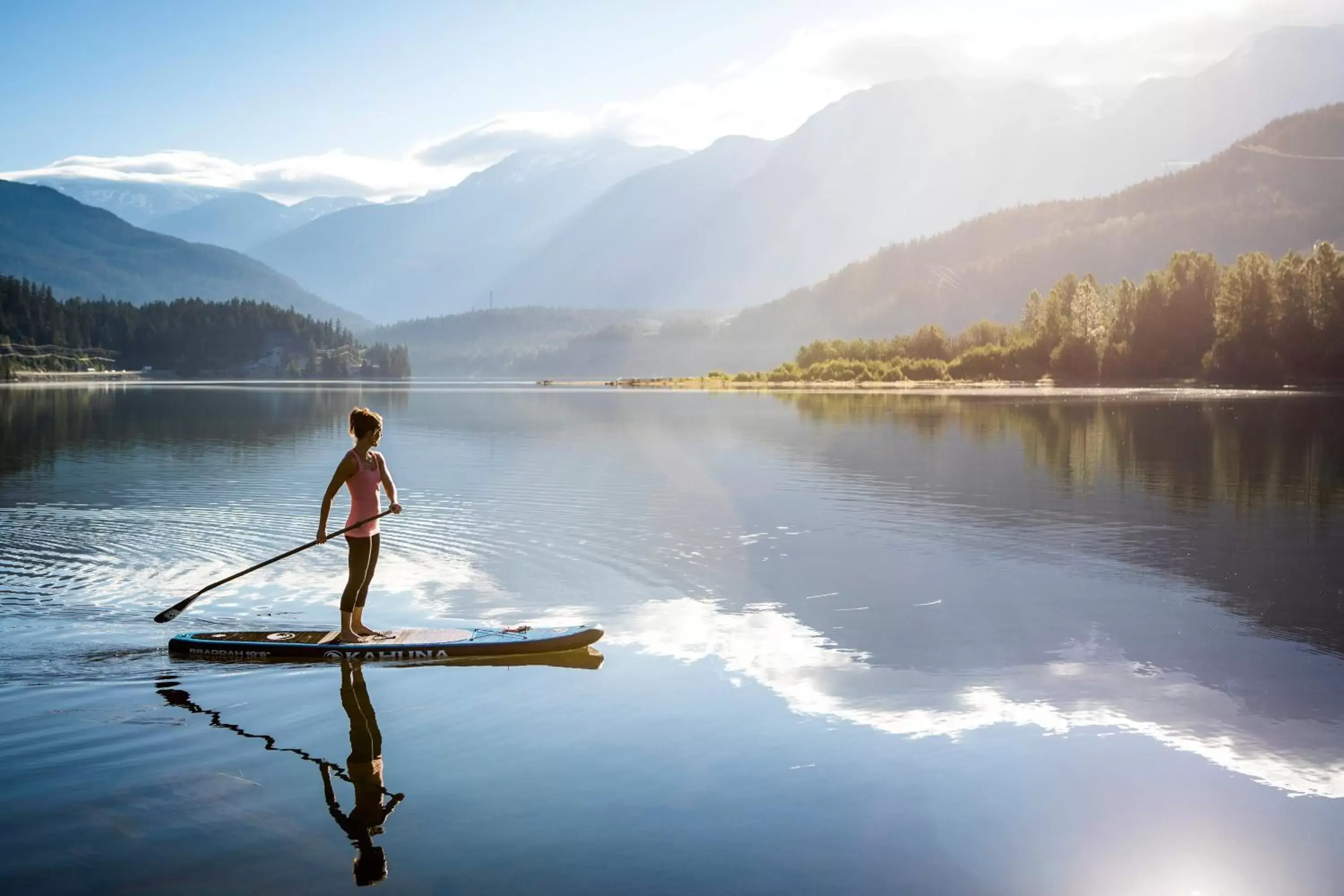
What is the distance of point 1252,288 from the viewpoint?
147250 millimetres

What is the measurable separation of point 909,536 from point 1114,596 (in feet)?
27.4

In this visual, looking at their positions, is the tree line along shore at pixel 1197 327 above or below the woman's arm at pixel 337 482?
above

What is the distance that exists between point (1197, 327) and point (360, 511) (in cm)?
16947

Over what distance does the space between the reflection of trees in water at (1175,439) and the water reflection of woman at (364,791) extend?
29.5m

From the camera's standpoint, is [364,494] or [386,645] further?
[364,494]

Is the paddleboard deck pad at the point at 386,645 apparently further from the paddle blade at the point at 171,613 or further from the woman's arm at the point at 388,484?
the woman's arm at the point at 388,484

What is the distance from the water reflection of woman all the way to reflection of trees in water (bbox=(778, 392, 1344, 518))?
1161 inches

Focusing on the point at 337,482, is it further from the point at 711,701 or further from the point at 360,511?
the point at 711,701

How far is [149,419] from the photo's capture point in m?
93.4

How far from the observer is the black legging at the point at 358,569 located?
59.3ft

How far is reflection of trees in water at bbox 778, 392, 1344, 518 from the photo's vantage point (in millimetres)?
41750

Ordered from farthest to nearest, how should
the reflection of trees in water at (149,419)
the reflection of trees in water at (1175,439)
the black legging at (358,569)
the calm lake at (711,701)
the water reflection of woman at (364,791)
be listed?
the reflection of trees in water at (149,419)
the reflection of trees in water at (1175,439)
the black legging at (358,569)
the calm lake at (711,701)
the water reflection of woman at (364,791)

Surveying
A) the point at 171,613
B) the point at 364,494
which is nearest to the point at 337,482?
the point at 364,494

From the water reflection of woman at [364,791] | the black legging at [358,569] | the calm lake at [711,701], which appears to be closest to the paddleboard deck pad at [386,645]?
the calm lake at [711,701]
